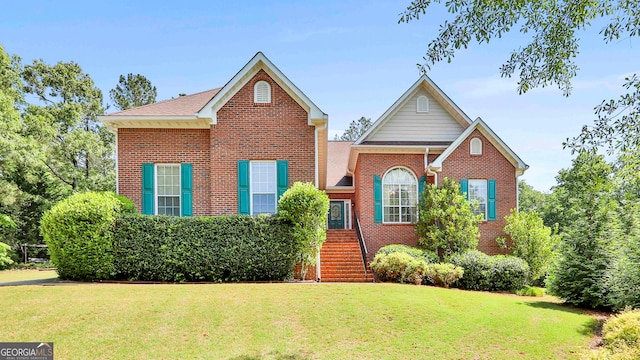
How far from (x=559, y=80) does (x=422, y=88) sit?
524 inches

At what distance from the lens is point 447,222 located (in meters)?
16.7

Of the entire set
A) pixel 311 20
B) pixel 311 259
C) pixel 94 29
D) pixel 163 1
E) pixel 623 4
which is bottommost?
pixel 311 259

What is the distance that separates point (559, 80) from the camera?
6.22m

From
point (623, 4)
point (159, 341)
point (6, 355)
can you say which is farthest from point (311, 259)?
point (623, 4)

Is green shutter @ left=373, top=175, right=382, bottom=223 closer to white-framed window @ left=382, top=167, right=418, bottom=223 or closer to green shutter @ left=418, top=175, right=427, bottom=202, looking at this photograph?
white-framed window @ left=382, top=167, right=418, bottom=223

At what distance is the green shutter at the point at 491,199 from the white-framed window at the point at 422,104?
14.4ft

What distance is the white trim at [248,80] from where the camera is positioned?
47.7 ft

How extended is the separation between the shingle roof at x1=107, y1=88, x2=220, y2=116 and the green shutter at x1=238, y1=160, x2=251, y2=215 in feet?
8.80

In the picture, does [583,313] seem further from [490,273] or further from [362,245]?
[362,245]

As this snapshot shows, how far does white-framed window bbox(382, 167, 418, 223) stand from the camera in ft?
59.3

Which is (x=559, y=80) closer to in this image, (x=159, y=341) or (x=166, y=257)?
(x=159, y=341)

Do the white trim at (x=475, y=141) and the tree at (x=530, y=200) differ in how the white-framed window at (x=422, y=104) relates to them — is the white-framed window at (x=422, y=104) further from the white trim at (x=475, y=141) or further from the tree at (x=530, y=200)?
the tree at (x=530, y=200)

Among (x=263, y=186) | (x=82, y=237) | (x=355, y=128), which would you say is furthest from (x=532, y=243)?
(x=355, y=128)

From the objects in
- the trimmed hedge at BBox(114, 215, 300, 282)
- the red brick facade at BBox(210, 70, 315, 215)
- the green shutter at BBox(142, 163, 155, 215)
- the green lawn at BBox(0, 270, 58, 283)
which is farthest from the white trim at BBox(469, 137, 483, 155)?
the green lawn at BBox(0, 270, 58, 283)
